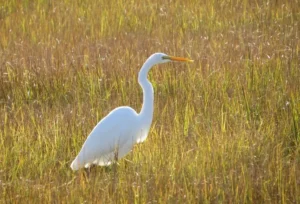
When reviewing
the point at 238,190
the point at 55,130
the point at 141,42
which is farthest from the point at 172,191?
the point at 141,42

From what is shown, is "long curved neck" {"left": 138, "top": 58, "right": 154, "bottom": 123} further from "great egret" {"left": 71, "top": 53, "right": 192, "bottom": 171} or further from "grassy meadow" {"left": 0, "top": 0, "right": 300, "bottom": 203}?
"grassy meadow" {"left": 0, "top": 0, "right": 300, "bottom": 203}

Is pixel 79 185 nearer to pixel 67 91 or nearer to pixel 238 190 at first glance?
pixel 238 190

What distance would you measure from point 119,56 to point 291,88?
1965 mm

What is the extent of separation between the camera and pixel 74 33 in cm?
768

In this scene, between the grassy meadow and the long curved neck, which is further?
the long curved neck

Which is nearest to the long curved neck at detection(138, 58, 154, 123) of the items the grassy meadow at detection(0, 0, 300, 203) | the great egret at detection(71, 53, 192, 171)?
the great egret at detection(71, 53, 192, 171)

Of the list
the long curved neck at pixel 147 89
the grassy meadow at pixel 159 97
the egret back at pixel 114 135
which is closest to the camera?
the grassy meadow at pixel 159 97

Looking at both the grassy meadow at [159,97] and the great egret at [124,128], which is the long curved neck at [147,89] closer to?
the great egret at [124,128]

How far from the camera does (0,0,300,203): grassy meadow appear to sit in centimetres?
376

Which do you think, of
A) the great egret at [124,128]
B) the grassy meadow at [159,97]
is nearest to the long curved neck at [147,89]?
the great egret at [124,128]

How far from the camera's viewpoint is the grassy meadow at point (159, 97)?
3764mm

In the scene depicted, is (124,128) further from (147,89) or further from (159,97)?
(159,97)

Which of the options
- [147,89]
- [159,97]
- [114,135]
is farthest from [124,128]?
[159,97]

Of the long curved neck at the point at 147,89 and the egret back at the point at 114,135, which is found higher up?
the long curved neck at the point at 147,89
